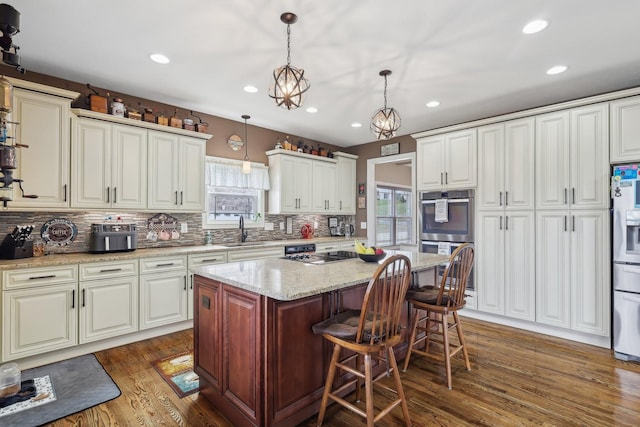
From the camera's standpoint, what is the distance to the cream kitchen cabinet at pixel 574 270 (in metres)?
3.31

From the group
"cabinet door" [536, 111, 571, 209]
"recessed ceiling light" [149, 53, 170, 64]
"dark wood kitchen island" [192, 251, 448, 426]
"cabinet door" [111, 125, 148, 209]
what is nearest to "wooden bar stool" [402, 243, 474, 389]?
"dark wood kitchen island" [192, 251, 448, 426]

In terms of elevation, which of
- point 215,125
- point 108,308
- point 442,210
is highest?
point 215,125

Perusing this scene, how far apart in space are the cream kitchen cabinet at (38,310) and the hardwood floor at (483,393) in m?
0.43

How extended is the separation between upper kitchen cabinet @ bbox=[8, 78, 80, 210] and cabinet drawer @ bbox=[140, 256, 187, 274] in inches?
35.2

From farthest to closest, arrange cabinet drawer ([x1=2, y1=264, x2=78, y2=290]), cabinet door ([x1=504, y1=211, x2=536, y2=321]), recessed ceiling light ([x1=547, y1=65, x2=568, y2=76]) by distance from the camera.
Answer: cabinet door ([x1=504, y1=211, x2=536, y2=321]) → recessed ceiling light ([x1=547, y1=65, x2=568, y2=76]) → cabinet drawer ([x1=2, y1=264, x2=78, y2=290])

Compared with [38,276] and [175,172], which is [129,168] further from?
[38,276]

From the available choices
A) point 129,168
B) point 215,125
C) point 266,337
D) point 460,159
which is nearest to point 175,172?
point 129,168

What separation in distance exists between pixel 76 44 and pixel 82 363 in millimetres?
2696

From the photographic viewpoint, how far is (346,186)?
6.02m

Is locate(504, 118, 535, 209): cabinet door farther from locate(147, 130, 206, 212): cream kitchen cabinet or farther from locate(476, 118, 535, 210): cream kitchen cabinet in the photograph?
locate(147, 130, 206, 212): cream kitchen cabinet

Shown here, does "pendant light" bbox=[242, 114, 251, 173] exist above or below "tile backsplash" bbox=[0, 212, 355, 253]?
above

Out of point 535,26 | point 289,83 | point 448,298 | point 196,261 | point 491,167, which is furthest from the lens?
point 491,167

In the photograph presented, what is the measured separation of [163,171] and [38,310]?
174 centimetres

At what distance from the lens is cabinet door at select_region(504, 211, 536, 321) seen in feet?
12.4
